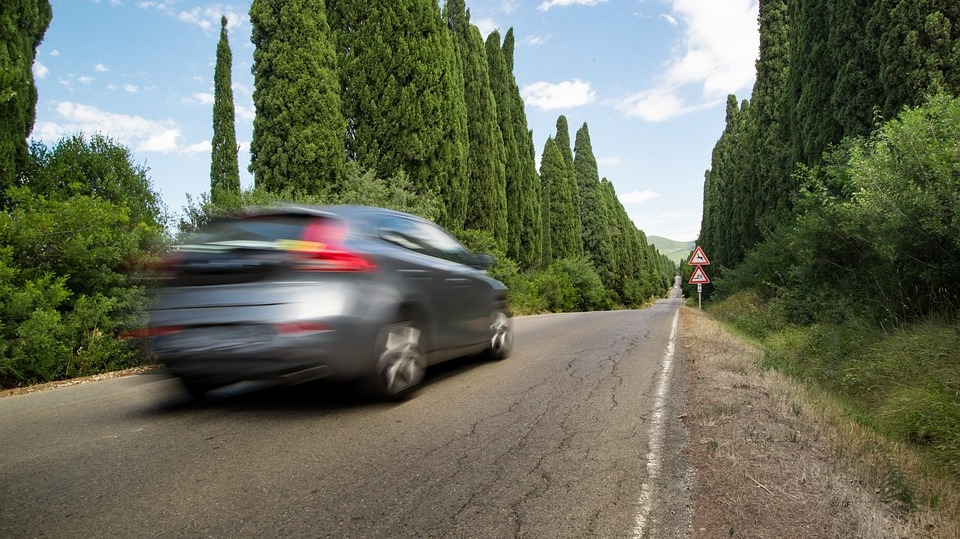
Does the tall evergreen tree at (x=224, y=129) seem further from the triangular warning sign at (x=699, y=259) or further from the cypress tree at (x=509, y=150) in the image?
the triangular warning sign at (x=699, y=259)

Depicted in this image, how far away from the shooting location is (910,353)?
6.36m

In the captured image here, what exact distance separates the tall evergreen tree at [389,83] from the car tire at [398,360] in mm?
13618

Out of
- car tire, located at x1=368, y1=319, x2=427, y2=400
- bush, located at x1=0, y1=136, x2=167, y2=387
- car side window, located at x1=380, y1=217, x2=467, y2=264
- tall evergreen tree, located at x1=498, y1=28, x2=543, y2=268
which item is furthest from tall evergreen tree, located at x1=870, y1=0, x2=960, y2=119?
tall evergreen tree, located at x1=498, y1=28, x2=543, y2=268

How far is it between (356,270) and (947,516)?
3.92 metres

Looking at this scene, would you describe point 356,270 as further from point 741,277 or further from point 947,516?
point 741,277

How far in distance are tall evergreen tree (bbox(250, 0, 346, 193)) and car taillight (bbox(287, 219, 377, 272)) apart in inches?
411

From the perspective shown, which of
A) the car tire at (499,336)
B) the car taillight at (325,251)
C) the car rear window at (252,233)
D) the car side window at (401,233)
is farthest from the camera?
the car tire at (499,336)

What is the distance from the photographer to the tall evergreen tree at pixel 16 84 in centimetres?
763

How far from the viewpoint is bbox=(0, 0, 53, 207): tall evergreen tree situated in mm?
7633

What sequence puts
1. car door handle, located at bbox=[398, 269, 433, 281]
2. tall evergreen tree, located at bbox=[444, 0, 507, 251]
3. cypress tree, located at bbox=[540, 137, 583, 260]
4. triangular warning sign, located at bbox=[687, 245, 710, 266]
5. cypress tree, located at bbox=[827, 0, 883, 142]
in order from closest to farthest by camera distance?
car door handle, located at bbox=[398, 269, 433, 281], cypress tree, located at bbox=[827, 0, 883, 142], triangular warning sign, located at bbox=[687, 245, 710, 266], tall evergreen tree, located at bbox=[444, 0, 507, 251], cypress tree, located at bbox=[540, 137, 583, 260]

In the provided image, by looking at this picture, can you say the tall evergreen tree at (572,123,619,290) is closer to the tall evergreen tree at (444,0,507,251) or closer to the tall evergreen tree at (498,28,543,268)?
the tall evergreen tree at (498,28,543,268)

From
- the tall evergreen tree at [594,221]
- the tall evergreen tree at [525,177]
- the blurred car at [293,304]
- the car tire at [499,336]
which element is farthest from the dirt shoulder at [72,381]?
the tall evergreen tree at [594,221]

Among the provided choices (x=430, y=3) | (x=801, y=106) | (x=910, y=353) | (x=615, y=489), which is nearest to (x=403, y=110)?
(x=430, y=3)

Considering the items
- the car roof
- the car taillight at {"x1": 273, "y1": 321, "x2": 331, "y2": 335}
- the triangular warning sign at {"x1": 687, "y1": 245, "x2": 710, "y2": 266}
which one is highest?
the triangular warning sign at {"x1": 687, "y1": 245, "x2": 710, "y2": 266}
